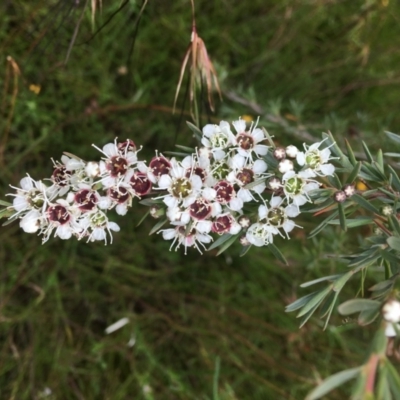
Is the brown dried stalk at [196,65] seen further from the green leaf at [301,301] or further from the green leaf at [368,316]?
the green leaf at [368,316]

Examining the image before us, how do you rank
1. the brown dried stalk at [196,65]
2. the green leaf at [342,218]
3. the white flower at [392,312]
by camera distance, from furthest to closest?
the brown dried stalk at [196,65] < the green leaf at [342,218] < the white flower at [392,312]

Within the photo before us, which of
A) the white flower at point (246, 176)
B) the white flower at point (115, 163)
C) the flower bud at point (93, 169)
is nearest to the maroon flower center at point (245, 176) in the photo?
the white flower at point (246, 176)

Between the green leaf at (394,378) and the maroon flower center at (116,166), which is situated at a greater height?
the maroon flower center at (116,166)

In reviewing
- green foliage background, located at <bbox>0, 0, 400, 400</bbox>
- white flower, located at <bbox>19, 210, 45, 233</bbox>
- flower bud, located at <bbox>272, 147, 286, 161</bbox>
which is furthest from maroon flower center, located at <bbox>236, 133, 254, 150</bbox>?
green foliage background, located at <bbox>0, 0, 400, 400</bbox>

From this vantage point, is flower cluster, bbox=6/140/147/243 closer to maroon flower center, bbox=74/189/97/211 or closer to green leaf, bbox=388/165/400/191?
maroon flower center, bbox=74/189/97/211

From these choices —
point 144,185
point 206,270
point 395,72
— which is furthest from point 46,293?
point 395,72

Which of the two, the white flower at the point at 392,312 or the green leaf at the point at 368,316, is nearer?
the white flower at the point at 392,312

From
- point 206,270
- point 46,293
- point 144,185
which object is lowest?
point 206,270

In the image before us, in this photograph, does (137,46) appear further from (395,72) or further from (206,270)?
(395,72)
